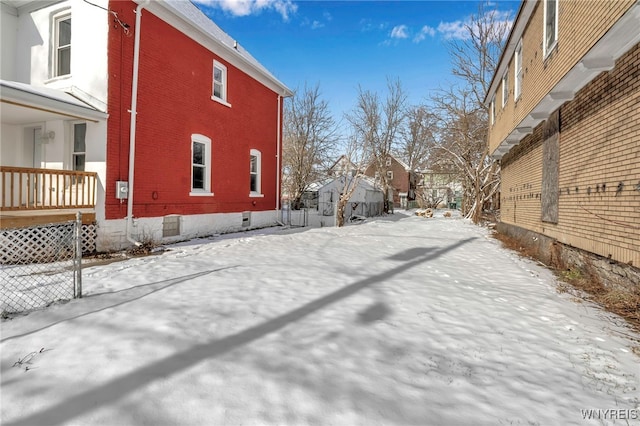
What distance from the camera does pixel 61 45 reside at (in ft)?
28.7

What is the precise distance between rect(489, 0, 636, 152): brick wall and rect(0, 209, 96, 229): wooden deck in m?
10.5

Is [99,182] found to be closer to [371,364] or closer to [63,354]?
[63,354]

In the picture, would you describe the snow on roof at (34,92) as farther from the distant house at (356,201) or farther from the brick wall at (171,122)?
the distant house at (356,201)

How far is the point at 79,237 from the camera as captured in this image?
13.7 feet

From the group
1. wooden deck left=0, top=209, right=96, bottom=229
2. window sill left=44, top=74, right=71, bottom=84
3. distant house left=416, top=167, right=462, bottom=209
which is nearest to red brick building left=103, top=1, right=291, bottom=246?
wooden deck left=0, top=209, right=96, bottom=229

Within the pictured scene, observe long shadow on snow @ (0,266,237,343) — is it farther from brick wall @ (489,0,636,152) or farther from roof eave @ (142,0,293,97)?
roof eave @ (142,0,293,97)

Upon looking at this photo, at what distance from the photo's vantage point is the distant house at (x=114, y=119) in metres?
7.46

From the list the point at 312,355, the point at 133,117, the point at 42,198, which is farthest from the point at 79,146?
the point at 312,355

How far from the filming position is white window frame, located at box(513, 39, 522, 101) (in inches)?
396

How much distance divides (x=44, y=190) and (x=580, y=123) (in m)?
11.1

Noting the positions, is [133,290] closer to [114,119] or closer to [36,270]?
[36,270]

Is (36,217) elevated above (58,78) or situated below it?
below

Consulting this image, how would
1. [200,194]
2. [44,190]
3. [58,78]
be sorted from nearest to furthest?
[44,190], [58,78], [200,194]

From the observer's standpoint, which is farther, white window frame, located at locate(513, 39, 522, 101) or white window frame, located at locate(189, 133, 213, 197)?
white window frame, located at locate(189, 133, 213, 197)
